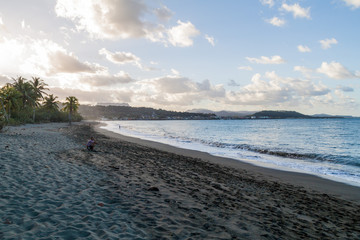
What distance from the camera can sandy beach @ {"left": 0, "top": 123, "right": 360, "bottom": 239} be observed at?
5000 mm

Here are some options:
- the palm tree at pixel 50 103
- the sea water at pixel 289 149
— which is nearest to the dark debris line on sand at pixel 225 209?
the sea water at pixel 289 149

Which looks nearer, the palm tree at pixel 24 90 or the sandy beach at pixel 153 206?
the sandy beach at pixel 153 206

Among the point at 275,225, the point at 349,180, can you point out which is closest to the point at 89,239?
the point at 275,225

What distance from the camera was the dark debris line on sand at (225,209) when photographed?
5547mm

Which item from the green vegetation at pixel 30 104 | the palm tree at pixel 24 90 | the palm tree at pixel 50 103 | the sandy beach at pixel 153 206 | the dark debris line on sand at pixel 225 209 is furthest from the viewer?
the palm tree at pixel 50 103

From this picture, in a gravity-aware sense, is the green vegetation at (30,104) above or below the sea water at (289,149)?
above

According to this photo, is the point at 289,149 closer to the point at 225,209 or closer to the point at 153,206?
the point at 225,209

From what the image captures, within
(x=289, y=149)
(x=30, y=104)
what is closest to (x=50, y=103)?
(x=30, y=104)

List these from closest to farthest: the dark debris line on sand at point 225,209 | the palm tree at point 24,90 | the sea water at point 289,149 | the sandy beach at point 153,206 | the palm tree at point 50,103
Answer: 1. the sandy beach at point 153,206
2. the dark debris line on sand at point 225,209
3. the sea water at point 289,149
4. the palm tree at point 24,90
5. the palm tree at point 50,103

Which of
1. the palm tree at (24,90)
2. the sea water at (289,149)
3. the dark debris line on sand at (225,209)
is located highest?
the palm tree at (24,90)

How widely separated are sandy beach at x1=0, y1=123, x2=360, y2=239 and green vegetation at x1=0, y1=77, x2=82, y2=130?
121ft

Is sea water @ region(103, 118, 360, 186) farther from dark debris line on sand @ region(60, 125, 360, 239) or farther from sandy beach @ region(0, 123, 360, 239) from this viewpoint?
dark debris line on sand @ region(60, 125, 360, 239)

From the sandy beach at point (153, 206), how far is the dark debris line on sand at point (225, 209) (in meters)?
0.03

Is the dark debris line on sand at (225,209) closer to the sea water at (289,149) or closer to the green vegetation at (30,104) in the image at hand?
the sea water at (289,149)
